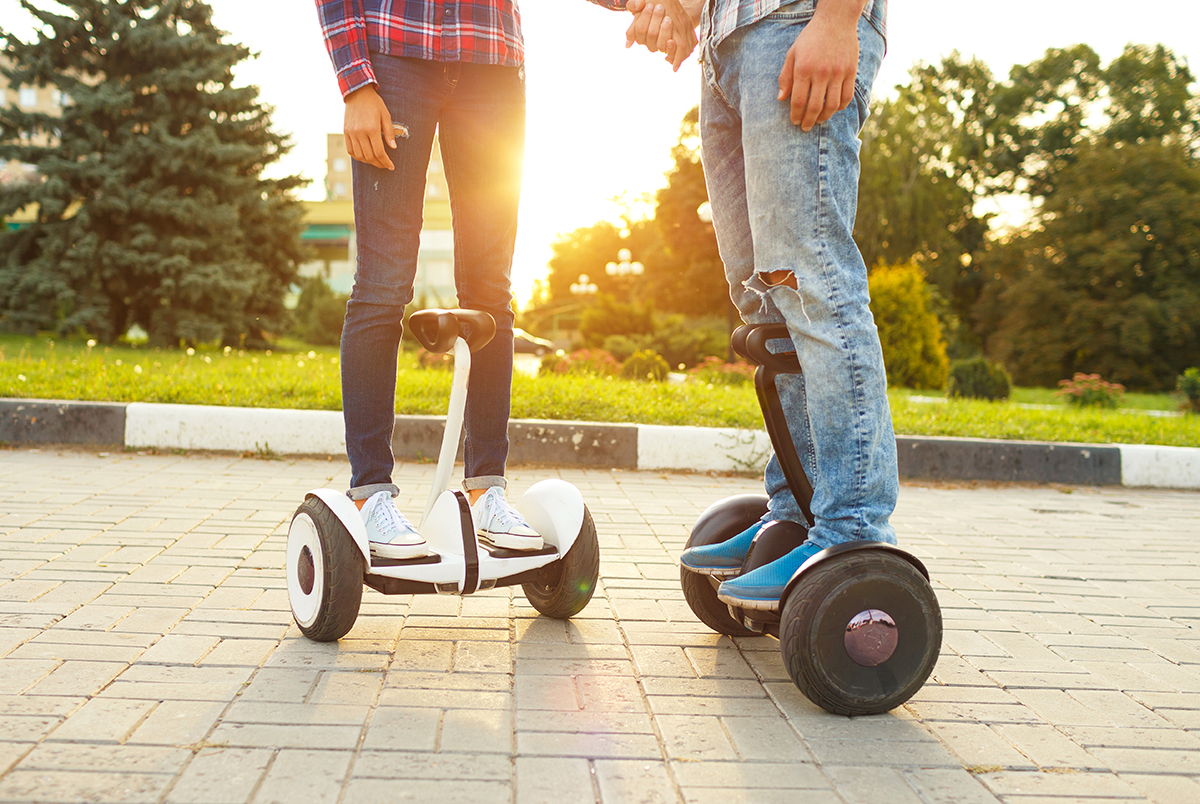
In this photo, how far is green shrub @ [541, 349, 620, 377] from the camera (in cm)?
1033

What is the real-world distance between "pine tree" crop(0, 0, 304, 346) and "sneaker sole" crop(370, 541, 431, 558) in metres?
16.0

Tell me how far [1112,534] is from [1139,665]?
2.08 meters

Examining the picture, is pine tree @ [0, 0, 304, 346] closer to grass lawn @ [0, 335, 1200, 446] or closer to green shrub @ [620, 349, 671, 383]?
green shrub @ [620, 349, 671, 383]

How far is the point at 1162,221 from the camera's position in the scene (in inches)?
1228

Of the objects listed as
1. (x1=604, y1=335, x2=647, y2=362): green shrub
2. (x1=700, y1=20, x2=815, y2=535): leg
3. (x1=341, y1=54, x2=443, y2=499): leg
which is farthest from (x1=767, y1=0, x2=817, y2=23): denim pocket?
(x1=604, y1=335, x2=647, y2=362): green shrub

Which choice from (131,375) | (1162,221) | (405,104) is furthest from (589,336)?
(1162,221)

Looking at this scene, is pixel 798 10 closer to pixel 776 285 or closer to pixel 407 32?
pixel 776 285

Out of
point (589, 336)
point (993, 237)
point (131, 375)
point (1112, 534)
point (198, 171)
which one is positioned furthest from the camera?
point (993, 237)

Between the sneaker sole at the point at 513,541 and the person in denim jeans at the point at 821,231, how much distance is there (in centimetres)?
54

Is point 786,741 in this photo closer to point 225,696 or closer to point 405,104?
point 225,696

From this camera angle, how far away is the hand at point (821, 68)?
1.84 meters

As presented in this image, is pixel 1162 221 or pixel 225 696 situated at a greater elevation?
pixel 1162 221

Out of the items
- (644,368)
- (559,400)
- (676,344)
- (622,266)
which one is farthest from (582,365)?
(622,266)

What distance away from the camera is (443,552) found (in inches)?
87.9
